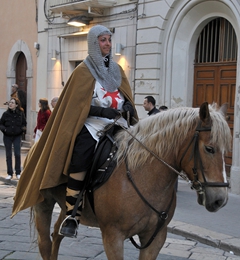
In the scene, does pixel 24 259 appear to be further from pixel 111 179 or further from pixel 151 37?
pixel 151 37

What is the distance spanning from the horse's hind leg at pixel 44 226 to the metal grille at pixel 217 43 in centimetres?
770

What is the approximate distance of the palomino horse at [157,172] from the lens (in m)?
3.30

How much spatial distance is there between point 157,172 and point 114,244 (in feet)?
2.16

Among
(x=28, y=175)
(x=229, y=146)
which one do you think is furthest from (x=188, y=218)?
(x=229, y=146)

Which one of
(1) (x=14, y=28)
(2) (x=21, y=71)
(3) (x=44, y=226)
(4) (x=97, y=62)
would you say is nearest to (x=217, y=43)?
(4) (x=97, y=62)

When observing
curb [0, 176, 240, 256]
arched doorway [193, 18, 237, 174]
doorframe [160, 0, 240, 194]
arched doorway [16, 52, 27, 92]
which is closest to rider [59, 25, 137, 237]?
curb [0, 176, 240, 256]

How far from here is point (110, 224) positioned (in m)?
3.62

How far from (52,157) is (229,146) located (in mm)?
1503

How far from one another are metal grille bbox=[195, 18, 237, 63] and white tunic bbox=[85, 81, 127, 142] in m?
7.58

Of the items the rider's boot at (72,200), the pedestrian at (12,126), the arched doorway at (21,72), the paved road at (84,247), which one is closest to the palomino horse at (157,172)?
the rider's boot at (72,200)

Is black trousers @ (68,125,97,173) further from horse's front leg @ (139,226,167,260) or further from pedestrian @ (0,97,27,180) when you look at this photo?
pedestrian @ (0,97,27,180)

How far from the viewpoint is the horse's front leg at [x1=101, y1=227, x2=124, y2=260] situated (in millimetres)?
3535

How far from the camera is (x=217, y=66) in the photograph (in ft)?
37.6

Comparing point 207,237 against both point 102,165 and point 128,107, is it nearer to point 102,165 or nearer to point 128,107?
point 128,107
